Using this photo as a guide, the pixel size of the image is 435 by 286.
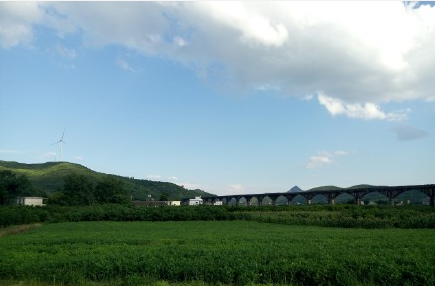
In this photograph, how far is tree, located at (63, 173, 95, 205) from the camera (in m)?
137

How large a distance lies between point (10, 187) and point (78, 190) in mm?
25222

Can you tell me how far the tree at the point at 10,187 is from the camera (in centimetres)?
13562

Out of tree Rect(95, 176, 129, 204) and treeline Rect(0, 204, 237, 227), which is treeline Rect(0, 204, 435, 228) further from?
tree Rect(95, 176, 129, 204)

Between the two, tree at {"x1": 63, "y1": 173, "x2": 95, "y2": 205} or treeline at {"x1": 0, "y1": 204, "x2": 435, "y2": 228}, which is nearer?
treeline at {"x1": 0, "y1": 204, "x2": 435, "y2": 228}

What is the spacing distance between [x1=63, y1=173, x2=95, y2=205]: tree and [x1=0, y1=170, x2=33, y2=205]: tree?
17.6 metres

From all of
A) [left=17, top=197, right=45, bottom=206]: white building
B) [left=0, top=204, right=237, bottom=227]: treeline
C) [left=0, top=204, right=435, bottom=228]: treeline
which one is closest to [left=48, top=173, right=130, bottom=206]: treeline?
[left=17, top=197, right=45, bottom=206]: white building

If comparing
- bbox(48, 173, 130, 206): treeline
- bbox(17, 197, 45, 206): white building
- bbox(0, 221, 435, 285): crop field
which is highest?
bbox(48, 173, 130, 206): treeline

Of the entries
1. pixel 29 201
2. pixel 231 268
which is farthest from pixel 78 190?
pixel 231 268

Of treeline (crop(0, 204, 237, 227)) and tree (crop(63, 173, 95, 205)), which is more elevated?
tree (crop(63, 173, 95, 205))

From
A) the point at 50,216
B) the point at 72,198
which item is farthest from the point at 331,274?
the point at 72,198

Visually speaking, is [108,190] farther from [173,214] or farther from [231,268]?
[231,268]

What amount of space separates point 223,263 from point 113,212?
230ft

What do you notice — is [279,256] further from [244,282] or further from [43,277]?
[43,277]

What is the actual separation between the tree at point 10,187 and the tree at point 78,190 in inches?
691
